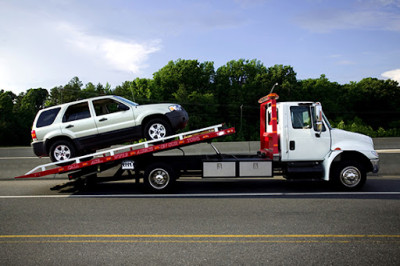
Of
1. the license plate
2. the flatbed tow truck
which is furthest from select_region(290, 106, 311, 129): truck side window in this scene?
the license plate

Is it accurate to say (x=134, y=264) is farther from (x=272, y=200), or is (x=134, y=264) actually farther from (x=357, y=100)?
(x=357, y=100)

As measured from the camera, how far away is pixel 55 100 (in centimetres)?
8644

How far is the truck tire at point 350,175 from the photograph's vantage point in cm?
817

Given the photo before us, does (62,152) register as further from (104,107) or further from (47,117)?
(104,107)

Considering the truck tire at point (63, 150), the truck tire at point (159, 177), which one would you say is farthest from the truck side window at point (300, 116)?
the truck tire at point (63, 150)

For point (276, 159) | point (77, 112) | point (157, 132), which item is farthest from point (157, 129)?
point (276, 159)

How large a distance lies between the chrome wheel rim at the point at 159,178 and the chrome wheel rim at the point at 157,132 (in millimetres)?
874

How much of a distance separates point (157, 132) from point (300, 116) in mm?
3830

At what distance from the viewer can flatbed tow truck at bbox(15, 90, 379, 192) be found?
321 inches

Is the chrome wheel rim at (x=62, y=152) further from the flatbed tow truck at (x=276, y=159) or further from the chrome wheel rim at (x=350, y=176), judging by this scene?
the chrome wheel rim at (x=350, y=176)

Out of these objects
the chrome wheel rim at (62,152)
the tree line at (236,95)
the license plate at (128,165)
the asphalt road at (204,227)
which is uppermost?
the tree line at (236,95)

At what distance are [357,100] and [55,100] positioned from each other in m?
79.2

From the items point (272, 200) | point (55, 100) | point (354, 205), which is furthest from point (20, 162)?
point (55, 100)

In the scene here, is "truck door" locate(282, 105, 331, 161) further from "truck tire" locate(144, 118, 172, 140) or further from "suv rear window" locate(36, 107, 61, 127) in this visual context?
"suv rear window" locate(36, 107, 61, 127)
